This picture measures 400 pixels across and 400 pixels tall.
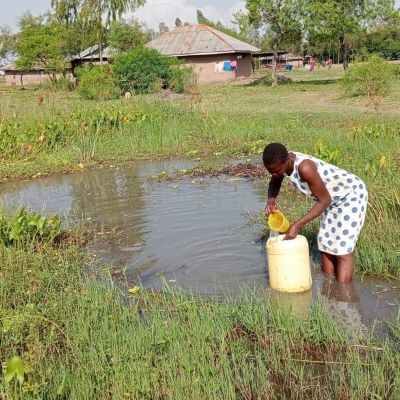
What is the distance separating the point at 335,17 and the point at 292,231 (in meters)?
24.9

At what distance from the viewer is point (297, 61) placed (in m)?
56.4

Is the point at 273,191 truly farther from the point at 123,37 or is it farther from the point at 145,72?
the point at 123,37

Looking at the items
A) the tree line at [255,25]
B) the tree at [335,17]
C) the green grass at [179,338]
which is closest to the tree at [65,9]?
the tree line at [255,25]

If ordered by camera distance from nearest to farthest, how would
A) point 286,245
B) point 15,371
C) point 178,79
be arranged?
point 15,371, point 286,245, point 178,79

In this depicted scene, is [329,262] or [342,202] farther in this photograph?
[329,262]

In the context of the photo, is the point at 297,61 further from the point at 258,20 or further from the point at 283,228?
the point at 283,228

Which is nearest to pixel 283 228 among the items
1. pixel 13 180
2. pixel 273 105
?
pixel 13 180

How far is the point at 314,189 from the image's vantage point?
4004 millimetres

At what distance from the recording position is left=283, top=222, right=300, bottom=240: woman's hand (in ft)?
13.3

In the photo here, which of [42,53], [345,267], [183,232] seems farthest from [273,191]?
Answer: [42,53]

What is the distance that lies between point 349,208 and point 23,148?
8.31 meters

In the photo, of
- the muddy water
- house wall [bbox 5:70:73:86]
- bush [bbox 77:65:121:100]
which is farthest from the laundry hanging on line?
the muddy water

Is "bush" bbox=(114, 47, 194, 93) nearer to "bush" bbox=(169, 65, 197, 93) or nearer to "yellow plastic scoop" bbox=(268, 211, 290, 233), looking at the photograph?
"bush" bbox=(169, 65, 197, 93)

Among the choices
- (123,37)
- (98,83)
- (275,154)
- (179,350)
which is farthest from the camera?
(123,37)
